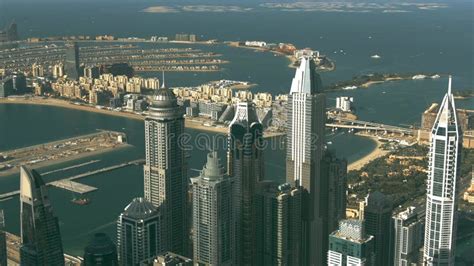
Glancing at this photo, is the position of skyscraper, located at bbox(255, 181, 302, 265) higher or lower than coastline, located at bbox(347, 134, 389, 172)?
higher

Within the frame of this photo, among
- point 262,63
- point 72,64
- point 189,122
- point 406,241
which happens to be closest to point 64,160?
point 189,122

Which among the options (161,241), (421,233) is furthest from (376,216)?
(161,241)

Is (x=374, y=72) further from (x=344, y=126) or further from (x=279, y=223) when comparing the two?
(x=279, y=223)

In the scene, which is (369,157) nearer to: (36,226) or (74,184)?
(74,184)

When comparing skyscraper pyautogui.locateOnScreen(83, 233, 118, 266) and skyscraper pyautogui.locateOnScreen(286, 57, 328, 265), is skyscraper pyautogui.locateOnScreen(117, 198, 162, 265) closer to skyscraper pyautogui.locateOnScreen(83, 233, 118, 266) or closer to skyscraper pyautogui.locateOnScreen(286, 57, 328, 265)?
skyscraper pyautogui.locateOnScreen(83, 233, 118, 266)

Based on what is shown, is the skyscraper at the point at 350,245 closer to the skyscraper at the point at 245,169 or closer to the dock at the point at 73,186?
the skyscraper at the point at 245,169

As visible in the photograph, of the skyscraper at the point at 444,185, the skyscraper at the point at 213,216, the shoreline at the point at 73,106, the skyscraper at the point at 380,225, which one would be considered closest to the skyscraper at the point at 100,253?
the skyscraper at the point at 213,216

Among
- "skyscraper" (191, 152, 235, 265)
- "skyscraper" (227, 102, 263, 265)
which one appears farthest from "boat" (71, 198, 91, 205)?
"skyscraper" (191, 152, 235, 265)
